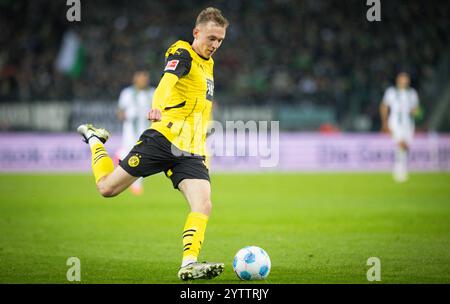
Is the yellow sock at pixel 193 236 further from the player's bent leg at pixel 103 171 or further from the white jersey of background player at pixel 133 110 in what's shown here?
the white jersey of background player at pixel 133 110

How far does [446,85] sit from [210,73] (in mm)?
18682

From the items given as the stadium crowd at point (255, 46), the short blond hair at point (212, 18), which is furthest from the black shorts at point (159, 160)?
the stadium crowd at point (255, 46)

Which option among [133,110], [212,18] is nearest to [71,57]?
[133,110]

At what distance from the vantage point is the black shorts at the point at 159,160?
7238mm

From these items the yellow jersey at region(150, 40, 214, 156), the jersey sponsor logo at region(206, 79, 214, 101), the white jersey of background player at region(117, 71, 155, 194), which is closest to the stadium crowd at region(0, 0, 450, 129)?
the white jersey of background player at region(117, 71, 155, 194)

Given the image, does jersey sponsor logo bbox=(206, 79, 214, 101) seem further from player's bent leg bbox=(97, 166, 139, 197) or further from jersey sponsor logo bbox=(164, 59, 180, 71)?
player's bent leg bbox=(97, 166, 139, 197)

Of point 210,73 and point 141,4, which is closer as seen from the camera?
point 210,73

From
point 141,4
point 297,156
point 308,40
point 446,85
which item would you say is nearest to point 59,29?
point 141,4

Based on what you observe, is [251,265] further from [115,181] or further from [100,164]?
[100,164]

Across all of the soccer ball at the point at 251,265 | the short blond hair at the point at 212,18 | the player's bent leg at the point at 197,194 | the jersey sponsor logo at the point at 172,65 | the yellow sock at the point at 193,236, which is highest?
the short blond hair at the point at 212,18

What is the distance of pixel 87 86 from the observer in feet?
88.3

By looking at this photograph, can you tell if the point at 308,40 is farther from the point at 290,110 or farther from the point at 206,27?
the point at 206,27

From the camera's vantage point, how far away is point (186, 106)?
7.31 metres

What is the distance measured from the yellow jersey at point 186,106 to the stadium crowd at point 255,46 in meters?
17.9
